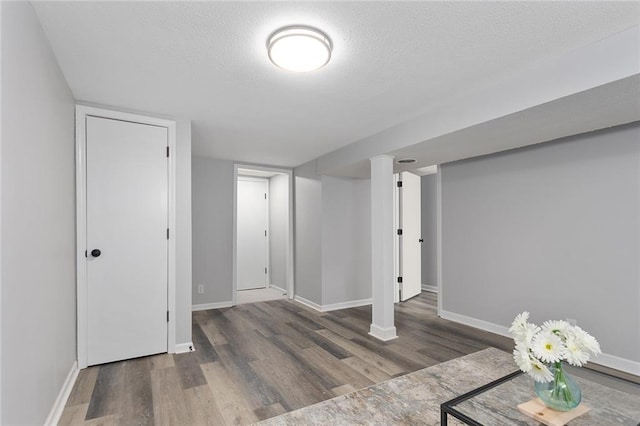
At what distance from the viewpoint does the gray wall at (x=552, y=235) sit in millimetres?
2643

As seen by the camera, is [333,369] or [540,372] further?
[333,369]

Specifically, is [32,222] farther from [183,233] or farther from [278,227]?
[278,227]

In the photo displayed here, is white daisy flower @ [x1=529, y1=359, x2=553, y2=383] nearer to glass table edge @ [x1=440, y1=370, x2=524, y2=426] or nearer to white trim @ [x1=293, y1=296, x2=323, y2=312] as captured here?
glass table edge @ [x1=440, y1=370, x2=524, y2=426]

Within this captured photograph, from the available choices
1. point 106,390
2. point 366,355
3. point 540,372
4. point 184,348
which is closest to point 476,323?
point 366,355

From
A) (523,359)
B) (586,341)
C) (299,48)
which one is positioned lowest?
(523,359)

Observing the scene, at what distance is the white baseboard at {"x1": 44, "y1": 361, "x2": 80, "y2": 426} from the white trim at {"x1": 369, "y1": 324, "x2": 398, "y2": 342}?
2676 mm

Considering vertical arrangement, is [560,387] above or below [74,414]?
above

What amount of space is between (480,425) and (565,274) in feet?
7.97

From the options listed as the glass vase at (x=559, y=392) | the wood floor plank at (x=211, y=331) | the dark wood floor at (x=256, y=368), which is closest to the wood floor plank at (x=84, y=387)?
the dark wood floor at (x=256, y=368)

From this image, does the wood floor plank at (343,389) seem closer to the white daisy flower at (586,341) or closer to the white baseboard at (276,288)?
the white daisy flower at (586,341)

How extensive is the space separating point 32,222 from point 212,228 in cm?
327

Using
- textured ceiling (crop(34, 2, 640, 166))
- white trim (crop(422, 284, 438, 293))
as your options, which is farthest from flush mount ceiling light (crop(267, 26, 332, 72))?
white trim (crop(422, 284, 438, 293))

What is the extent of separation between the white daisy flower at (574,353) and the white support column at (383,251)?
2.16 m

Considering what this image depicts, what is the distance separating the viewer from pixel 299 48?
5.83 feet
